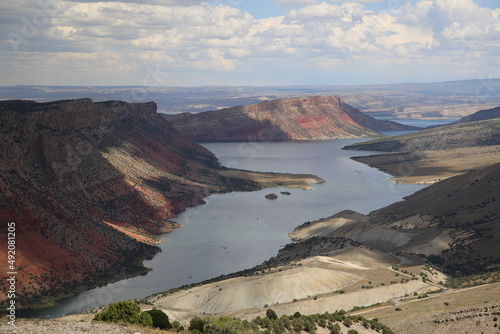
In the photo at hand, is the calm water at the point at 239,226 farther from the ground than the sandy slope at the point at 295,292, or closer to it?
closer to it

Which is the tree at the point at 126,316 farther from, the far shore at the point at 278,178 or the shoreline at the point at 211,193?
the far shore at the point at 278,178

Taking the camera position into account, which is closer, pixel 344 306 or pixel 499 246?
pixel 344 306

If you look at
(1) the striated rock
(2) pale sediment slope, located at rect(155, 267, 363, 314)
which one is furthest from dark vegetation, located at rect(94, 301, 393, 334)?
(1) the striated rock

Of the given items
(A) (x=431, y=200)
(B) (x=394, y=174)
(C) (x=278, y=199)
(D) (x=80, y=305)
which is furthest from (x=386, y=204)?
(D) (x=80, y=305)

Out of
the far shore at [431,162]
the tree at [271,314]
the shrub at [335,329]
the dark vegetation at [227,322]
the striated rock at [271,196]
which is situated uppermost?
the dark vegetation at [227,322]

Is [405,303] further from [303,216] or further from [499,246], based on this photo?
[303,216]

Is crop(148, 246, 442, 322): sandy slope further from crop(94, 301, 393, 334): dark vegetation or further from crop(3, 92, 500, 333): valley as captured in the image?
crop(94, 301, 393, 334): dark vegetation

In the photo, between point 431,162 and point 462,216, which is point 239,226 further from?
point 431,162

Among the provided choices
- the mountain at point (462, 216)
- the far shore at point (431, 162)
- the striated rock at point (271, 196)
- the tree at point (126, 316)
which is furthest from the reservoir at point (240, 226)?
the tree at point (126, 316)
